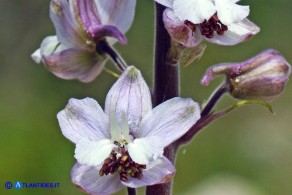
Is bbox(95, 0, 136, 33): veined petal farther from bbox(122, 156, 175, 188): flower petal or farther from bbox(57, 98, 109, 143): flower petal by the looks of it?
bbox(122, 156, 175, 188): flower petal

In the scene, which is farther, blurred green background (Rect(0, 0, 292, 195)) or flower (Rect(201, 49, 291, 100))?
blurred green background (Rect(0, 0, 292, 195))

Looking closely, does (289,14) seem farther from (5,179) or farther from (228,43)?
(228,43)

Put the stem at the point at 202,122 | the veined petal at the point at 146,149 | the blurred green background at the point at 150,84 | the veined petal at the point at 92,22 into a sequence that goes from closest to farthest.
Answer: the veined petal at the point at 146,149, the stem at the point at 202,122, the veined petal at the point at 92,22, the blurred green background at the point at 150,84

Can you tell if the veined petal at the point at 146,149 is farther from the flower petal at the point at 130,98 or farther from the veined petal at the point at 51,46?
the veined petal at the point at 51,46

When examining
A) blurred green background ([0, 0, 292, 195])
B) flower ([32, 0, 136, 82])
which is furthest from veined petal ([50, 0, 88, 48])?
blurred green background ([0, 0, 292, 195])

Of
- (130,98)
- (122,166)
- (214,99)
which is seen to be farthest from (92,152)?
(214,99)

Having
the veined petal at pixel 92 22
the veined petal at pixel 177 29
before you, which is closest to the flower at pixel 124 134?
the veined petal at pixel 177 29
